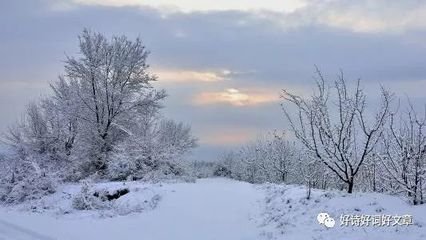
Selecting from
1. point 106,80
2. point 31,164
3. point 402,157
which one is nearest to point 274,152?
point 106,80

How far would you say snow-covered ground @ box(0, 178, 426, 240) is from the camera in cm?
1328

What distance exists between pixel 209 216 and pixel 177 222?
133cm

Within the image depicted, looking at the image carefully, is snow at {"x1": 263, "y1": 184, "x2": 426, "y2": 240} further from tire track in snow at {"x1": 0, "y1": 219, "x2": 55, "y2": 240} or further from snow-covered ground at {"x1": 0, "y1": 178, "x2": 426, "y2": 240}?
tire track in snow at {"x1": 0, "y1": 219, "x2": 55, "y2": 240}

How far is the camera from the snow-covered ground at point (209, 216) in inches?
523

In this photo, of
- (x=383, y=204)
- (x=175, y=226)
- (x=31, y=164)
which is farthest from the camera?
(x=31, y=164)

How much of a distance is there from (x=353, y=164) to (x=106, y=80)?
24.7 m

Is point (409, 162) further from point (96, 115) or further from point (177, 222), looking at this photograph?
point (96, 115)

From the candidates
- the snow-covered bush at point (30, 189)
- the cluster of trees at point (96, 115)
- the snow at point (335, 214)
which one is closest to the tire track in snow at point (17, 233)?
the snow at point (335, 214)

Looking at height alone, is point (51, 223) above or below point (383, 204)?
below

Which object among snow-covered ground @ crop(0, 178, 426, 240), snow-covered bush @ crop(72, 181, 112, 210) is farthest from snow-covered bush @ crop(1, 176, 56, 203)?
snow-covered bush @ crop(72, 181, 112, 210)

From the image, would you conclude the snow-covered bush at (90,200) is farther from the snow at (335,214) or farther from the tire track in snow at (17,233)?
the snow at (335,214)

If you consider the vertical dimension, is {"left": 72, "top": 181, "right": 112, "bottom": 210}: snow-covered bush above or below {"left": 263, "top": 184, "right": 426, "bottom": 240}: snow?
below

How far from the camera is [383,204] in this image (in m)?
13.9

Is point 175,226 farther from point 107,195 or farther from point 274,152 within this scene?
point 274,152
